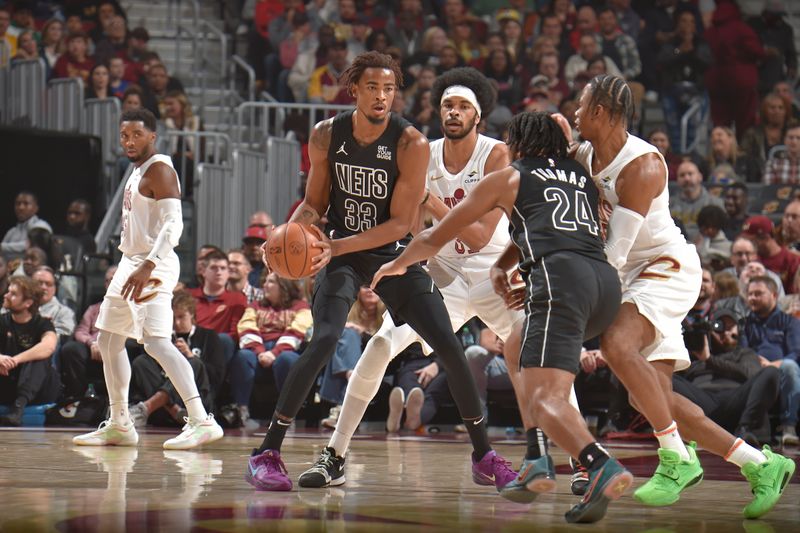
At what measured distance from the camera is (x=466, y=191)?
5875 mm

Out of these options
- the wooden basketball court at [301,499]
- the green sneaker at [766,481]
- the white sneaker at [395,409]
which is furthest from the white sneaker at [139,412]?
the green sneaker at [766,481]

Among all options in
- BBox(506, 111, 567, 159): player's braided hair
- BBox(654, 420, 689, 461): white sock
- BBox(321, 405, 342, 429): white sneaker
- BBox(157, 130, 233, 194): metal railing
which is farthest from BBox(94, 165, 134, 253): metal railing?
BBox(654, 420, 689, 461): white sock

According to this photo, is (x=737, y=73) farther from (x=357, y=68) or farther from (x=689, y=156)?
(x=357, y=68)

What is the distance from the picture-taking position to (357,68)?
17.2 ft

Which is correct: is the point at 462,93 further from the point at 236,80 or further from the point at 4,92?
the point at 236,80

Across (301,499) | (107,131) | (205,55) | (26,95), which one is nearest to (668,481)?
(301,499)

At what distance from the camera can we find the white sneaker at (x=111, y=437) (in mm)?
7062

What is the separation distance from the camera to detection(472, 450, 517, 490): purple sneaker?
5105mm

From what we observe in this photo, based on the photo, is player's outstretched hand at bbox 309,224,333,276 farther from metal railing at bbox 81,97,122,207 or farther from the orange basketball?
metal railing at bbox 81,97,122,207

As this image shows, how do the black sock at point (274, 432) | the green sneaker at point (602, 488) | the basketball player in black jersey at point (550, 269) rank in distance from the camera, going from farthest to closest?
the black sock at point (274, 432) < the basketball player in black jersey at point (550, 269) < the green sneaker at point (602, 488)

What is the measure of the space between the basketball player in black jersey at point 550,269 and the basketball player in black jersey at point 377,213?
0.52 metres

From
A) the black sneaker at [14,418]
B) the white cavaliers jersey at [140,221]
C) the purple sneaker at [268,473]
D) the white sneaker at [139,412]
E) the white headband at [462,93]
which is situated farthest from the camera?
the black sneaker at [14,418]

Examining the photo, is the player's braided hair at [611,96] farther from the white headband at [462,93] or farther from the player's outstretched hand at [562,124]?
the white headband at [462,93]

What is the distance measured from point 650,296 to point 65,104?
8734mm
